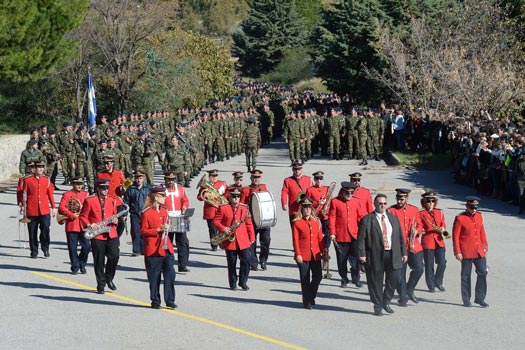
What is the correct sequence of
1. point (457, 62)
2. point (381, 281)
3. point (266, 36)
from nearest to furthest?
1. point (381, 281)
2. point (457, 62)
3. point (266, 36)

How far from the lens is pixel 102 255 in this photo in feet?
53.5

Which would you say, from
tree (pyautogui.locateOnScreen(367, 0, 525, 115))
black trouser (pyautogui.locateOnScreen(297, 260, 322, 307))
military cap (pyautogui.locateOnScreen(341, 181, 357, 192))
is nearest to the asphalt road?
black trouser (pyautogui.locateOnScreen(297, 260, 322, 307))

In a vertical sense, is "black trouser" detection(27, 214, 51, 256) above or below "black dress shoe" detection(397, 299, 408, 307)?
above

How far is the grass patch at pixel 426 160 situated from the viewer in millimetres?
32906

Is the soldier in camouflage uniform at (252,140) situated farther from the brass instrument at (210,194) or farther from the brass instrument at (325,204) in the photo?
the brass instrument at (325,204)

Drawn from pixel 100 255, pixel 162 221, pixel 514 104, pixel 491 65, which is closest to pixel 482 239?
pixel 162 221

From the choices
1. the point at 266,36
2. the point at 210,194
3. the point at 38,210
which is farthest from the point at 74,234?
the point at 266,36

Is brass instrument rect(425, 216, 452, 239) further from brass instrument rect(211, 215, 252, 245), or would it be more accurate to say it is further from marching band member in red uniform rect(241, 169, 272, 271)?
marching band member in red uniform rect(241, 169, 272, 271)

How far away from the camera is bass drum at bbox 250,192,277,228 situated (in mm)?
18016

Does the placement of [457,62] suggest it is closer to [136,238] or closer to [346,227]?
[136,238]

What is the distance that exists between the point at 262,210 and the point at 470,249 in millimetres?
3833

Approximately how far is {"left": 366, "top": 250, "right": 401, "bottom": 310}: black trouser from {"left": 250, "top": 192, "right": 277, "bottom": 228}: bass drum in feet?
11.0

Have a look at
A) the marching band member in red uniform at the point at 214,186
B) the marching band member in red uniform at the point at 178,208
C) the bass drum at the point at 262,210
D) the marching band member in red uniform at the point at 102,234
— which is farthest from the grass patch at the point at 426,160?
the marching band member in red uniform at the point at 102,234

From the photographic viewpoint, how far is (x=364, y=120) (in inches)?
1371
